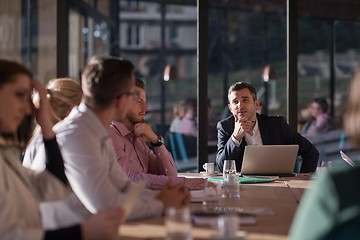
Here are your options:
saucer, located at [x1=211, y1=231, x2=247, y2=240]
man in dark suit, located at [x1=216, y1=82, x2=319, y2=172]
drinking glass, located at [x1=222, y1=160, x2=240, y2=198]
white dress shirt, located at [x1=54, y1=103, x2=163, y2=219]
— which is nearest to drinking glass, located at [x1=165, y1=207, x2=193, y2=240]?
saucer, located at [x1=211, y1=231, x2=247, y2=240]

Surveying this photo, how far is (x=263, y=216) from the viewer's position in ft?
7.07

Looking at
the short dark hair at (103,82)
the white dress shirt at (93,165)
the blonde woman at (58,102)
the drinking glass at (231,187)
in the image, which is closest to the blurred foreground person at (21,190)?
the white dress shirt at (93,165)

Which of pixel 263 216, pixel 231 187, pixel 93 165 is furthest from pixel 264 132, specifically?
pixel 93 165

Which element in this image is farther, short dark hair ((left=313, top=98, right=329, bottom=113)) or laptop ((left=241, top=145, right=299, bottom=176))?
short dark hair ((left=313, top=98, right=329, bottom=113))

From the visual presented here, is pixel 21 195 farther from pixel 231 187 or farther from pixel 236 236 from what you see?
pixel 231 187

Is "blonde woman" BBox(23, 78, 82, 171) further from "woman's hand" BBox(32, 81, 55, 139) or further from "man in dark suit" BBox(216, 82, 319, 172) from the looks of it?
"man in dark suit" BBox(216, 82, 319, 172)

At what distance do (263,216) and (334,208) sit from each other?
2.83 ft

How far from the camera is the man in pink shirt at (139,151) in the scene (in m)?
3.08

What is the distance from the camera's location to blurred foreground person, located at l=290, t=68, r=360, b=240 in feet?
4.32

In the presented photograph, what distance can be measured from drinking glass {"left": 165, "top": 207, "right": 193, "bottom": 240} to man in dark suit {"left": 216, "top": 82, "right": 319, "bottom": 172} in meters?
2.48

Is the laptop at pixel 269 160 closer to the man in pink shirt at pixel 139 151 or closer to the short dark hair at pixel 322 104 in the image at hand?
the man in pink shirt at pixel 139 151

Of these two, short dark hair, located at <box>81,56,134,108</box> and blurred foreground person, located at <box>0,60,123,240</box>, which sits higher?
short dark hair, located at <box>81,56,134,108</box>

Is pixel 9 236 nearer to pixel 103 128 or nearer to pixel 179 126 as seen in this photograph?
pixel 103 128

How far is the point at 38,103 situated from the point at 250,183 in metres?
1.47
